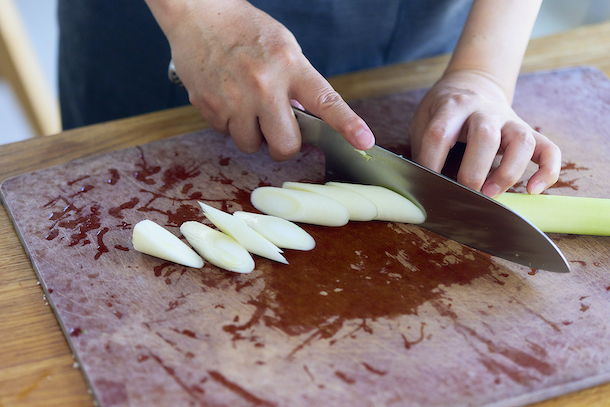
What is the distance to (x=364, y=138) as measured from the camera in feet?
3.46

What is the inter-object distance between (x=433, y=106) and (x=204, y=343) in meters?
0.81

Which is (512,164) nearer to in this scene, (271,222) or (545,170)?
(545,170)

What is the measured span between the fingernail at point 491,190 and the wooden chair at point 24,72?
274 centimetres

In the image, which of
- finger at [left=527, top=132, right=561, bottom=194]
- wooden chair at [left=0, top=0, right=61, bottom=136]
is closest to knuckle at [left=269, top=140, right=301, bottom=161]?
finger at [left=527, top=132, right=561, bottom=194]

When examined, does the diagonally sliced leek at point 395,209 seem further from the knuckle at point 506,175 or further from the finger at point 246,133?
the finger at point 246,133

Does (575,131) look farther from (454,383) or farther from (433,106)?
(454,383)

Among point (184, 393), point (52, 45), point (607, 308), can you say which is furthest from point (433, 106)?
point (52, 45)

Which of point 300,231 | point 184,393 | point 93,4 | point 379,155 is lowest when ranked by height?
point 184,393

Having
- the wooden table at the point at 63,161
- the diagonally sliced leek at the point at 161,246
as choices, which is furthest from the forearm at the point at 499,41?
the diagonally sliced leek at the point at 161,246

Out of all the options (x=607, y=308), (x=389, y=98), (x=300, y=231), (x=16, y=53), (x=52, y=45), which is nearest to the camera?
(x=607, y=308)

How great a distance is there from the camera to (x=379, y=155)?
1104 mm

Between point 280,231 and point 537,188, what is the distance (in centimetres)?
58

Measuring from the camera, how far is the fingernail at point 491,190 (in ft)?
3.52

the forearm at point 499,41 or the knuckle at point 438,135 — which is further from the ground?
the forearm at point 499,41
